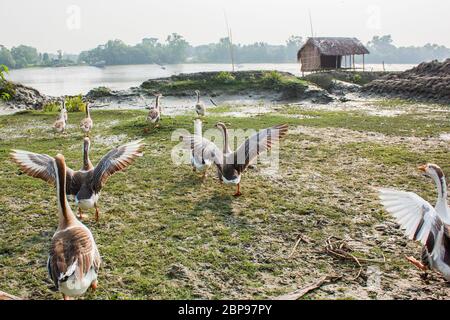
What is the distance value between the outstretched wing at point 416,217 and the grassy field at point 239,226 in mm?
775

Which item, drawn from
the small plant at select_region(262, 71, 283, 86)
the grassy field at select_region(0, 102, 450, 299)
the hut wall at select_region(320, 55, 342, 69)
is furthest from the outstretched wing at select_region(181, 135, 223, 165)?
the hut wall at select_region(320, 55, 342, 69)

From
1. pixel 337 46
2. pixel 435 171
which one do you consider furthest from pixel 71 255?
pixel 337 46

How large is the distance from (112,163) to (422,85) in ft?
76.7

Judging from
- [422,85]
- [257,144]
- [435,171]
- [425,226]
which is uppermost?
[422,85]

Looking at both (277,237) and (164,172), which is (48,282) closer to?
(277,237)

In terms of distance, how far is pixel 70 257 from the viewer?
4.37m

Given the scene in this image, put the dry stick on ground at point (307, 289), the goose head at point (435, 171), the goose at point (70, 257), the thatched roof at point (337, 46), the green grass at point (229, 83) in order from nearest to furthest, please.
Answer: the goose at point (70, 257) → the dry stick on ground at point (307, 289) → the goose head at point (435, 171) → the green grass at point (229, 83) → the thatched roof at point (337, 46)

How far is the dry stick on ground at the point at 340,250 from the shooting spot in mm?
5633

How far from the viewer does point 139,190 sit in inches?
336

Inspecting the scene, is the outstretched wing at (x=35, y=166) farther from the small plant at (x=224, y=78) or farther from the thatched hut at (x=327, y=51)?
the thatched hut at (x=327, y=51)

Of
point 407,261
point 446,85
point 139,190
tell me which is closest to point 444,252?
point 407,261

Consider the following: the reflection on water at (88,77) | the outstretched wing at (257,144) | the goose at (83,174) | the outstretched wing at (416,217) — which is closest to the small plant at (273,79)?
the reflection on water at (88,77)

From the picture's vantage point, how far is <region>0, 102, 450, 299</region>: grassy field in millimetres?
5148

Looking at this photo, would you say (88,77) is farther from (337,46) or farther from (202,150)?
(202,150)
